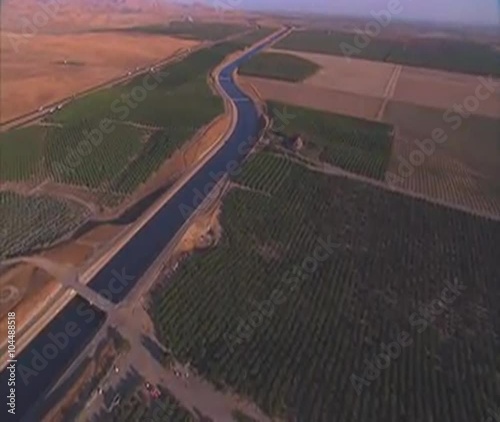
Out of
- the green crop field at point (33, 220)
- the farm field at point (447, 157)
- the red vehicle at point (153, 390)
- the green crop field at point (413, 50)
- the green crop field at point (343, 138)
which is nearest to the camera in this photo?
the red vehicle at point (153, 390)

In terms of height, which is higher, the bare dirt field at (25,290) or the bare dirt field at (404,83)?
the bare dirt field at (25,290)

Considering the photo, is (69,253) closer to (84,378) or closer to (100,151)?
(84,378)

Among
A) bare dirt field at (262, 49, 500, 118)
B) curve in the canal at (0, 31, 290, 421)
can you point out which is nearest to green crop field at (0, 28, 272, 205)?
curve in the canal at (0, 31, 290, 421)

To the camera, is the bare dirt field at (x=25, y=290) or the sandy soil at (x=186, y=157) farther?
the sandy soil at (x=186, y=157)

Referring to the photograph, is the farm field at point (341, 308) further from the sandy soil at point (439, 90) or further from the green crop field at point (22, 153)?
the sandy soil at point (439, 90)

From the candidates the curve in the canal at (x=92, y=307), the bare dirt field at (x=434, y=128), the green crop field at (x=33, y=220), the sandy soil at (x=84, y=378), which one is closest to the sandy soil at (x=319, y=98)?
the bare dirt field at (x=434, y=128)

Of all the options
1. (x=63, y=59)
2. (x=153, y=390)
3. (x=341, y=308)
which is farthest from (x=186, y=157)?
(x=63, y=59)

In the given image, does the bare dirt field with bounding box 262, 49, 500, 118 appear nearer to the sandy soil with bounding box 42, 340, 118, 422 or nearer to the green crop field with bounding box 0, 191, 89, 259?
the green crop field with bounding box 0, 191, 89, 259

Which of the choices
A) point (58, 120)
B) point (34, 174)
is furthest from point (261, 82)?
point (34, 174)
